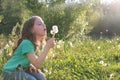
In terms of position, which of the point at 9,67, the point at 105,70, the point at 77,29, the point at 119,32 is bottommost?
the point at 119,32

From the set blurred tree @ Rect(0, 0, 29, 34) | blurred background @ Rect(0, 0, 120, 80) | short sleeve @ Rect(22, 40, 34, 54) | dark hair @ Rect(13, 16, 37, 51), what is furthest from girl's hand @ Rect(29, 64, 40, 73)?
blurred tree @ Rect(0, 0, 29, 34)

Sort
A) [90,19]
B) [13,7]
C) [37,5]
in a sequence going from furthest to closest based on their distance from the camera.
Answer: [90,19] < [37,5] < [13,7]

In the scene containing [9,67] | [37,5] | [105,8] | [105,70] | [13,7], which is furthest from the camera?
[105,8]

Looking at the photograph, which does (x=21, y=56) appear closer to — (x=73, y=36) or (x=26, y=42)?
(x=26, y=42)

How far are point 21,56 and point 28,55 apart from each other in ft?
0.45

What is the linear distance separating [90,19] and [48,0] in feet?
23.9

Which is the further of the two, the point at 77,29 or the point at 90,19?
the point at 90,19

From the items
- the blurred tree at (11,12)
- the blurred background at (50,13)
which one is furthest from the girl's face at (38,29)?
the blurred tree at (11,12)

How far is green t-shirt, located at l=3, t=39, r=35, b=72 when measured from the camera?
4.71 metres

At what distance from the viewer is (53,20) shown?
16812 mm

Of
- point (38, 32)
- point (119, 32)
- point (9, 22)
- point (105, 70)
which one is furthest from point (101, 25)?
point (38, 32)

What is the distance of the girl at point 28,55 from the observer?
4.59 metres

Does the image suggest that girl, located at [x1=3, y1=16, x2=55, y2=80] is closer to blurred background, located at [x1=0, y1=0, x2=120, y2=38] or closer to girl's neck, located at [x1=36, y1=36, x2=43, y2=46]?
girl's neck, located at [x1=36, y1=36, x2=43, y2=46]

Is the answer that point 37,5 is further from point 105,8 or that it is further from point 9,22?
point 105,8
